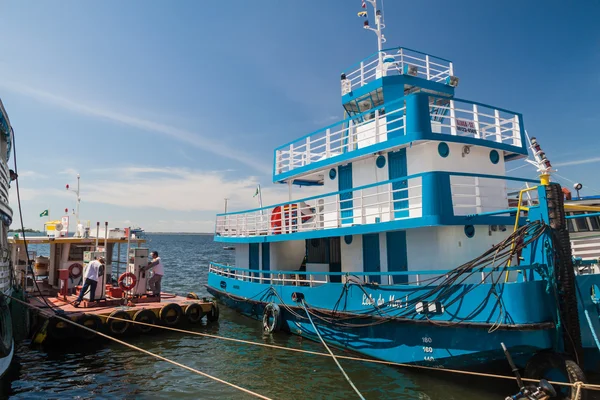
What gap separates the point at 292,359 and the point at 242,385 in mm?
1924

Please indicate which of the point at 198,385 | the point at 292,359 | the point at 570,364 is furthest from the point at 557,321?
the point at 198,385

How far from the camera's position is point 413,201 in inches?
415

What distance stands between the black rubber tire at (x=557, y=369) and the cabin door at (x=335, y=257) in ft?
20.4

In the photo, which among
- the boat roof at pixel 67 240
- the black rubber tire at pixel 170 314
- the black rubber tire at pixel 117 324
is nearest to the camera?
the black rubber tire at pixel 117 324

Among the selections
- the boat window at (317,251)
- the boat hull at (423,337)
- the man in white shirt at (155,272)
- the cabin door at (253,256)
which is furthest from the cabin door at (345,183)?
the man in white shirt at (155,272)

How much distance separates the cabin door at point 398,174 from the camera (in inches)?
426

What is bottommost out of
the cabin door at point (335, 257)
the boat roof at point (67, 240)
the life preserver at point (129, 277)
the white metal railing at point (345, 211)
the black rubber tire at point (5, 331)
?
the black rubber tire at point (5, 331)

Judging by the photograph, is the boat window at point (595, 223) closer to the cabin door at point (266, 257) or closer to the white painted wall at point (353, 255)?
the white painted wall at point (353, 255)

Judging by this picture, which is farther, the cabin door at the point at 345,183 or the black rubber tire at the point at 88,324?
the cabin door at the point at 345,183

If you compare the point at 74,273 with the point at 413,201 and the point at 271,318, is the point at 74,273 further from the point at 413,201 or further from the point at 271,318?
the point at 413,201

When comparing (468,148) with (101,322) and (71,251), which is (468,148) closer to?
(101,322)

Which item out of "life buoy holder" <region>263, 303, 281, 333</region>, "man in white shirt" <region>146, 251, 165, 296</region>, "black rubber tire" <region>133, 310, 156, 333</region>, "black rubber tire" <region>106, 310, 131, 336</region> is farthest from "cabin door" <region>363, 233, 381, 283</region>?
"black rubber tire" <region>106, 310, 131, 336</region>

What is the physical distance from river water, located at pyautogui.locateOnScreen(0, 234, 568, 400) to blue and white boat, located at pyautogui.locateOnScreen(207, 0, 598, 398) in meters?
0.55

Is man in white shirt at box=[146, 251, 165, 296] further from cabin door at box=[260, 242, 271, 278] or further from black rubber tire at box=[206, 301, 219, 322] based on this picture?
cabin door at box=[260, 242, 271, 278]
